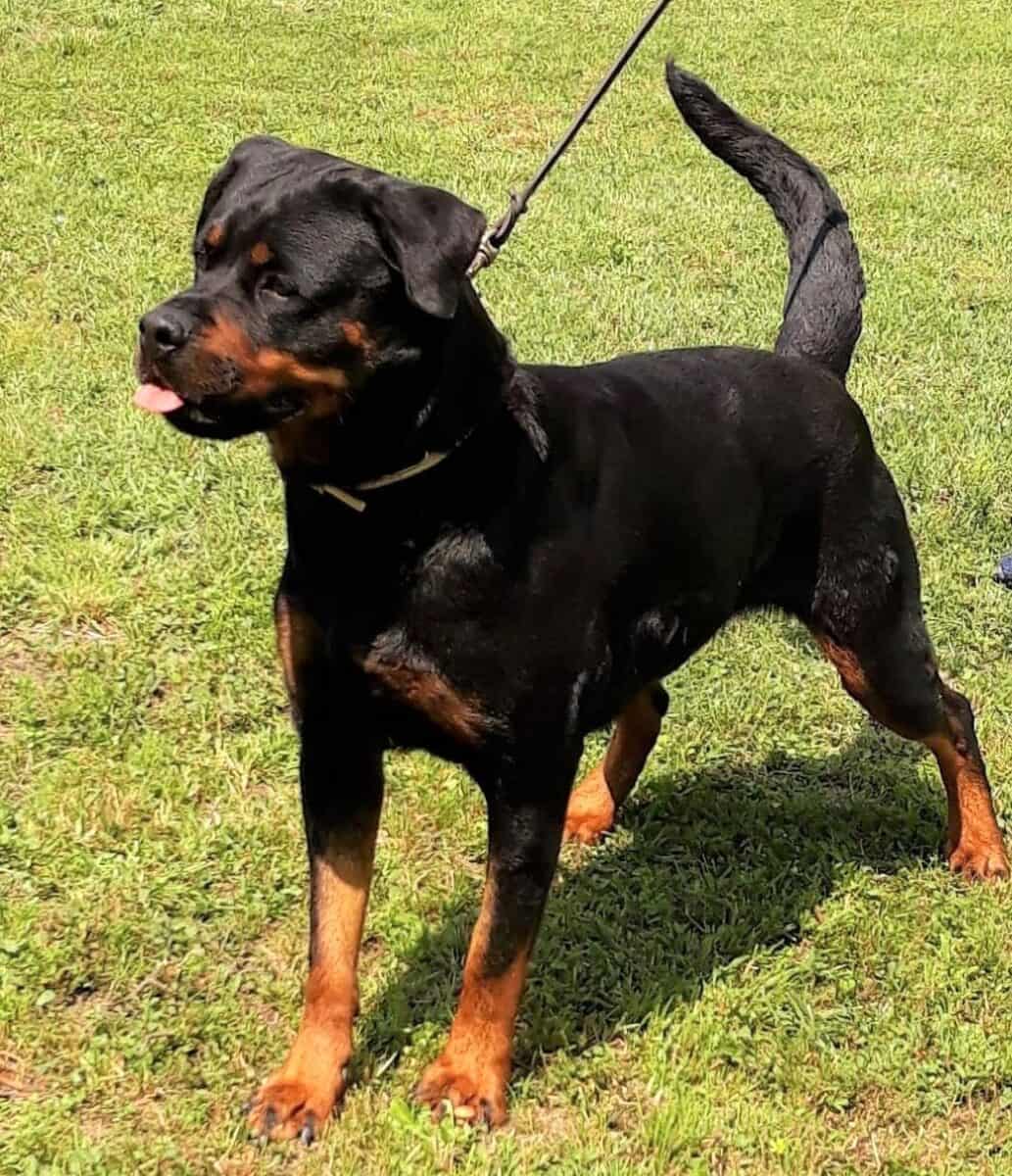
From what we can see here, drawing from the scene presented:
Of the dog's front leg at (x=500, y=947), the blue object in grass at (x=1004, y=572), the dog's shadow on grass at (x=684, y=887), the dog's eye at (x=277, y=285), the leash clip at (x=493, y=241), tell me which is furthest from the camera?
the blue object in grass at (x=1004, y=572)

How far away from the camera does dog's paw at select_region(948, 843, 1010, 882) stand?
13.3 feet

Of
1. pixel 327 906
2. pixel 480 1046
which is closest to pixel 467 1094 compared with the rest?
pixel 480 1046

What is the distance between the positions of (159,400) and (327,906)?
1188 millimetres

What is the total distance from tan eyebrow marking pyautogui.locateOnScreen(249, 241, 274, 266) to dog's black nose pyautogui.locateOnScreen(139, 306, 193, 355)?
0.63 ft

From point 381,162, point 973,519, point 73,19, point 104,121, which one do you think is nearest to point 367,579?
Result: point 973,519

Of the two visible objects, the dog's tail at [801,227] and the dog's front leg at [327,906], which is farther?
the dog's tail at [801,227]

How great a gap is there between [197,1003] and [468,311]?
170 cm

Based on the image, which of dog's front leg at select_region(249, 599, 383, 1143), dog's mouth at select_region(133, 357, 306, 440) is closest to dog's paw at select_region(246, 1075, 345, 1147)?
dog's front leg at select_region(249, 599, 383, 1143)

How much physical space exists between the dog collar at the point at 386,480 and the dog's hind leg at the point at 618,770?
1.49 m

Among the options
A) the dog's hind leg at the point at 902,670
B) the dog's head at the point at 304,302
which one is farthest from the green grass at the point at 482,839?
the dog's head at the point at 304,302

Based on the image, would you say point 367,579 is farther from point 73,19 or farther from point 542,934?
point 73,19

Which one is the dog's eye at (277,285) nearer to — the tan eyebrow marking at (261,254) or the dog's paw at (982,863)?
the tan eyebrow marking at (261,254)

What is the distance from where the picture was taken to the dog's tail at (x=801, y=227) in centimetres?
399

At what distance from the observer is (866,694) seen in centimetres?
392
